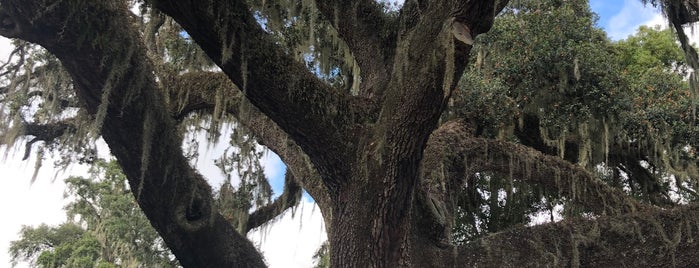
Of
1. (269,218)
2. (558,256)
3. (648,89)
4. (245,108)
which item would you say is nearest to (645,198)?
(648,89)

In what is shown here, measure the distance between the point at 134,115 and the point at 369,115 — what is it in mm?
1645

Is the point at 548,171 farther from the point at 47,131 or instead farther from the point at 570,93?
the point at 47,131

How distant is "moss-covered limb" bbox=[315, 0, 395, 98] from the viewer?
503cm

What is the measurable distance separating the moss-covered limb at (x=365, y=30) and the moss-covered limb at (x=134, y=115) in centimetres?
171

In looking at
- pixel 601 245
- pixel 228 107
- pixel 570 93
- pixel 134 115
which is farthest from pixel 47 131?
pixel 570 93

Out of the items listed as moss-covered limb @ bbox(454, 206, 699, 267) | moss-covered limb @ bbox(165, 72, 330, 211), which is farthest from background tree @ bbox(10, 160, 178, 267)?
moss-covered limb @ bbox(454, 206, 699, 267)

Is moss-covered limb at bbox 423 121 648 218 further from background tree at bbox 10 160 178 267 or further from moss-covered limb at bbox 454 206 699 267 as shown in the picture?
background tree at bbox 10 160 178 267

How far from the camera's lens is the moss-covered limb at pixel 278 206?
6.65 m

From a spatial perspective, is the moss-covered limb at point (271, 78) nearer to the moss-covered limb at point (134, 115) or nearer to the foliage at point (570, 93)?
the moss-covered limb at point (134, 115)

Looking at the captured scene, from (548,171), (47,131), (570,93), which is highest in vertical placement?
(570,93)

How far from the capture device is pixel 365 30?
5.10 metres

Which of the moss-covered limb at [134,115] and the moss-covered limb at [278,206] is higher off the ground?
the moss-covered limb at [278,206]

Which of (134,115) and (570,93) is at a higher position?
(570,93)

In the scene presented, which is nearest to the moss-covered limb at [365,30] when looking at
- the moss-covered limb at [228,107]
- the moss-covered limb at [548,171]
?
the moss-covered limb at [228,107]
